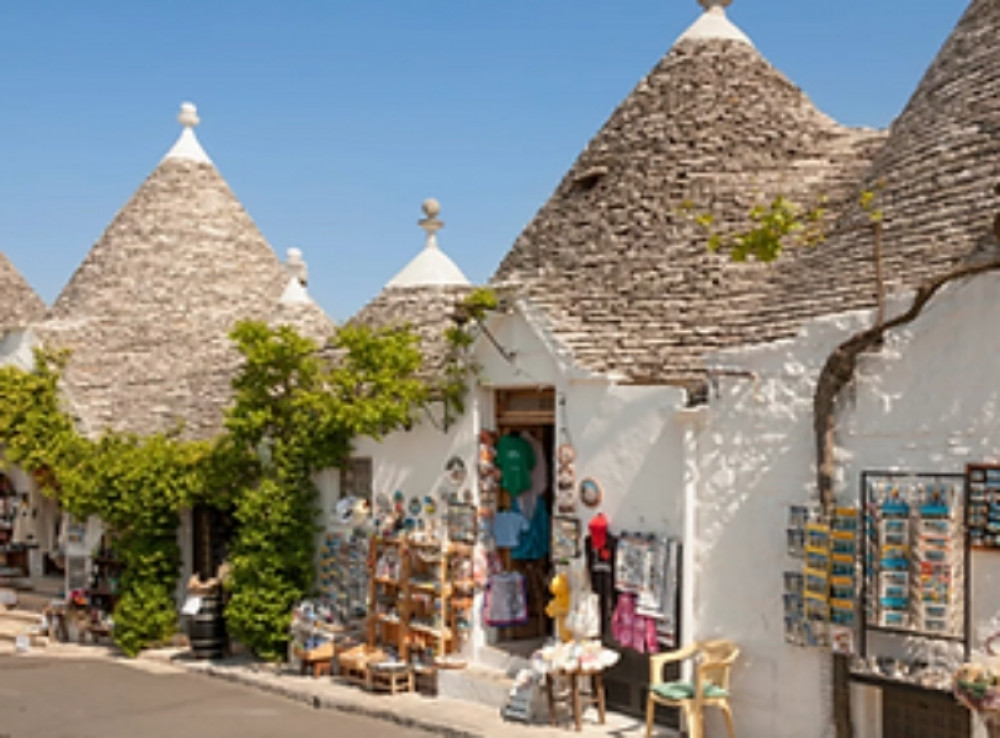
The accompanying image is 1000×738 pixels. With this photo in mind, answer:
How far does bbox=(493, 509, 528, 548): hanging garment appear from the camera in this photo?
485 inches

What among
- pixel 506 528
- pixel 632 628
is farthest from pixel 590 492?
pixel 506 528

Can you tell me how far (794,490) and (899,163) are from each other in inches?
151

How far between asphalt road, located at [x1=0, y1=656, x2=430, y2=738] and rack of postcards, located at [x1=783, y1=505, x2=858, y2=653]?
4.13m

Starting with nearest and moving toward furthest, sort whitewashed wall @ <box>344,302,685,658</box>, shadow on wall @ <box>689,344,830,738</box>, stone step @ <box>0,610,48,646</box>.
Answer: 1. shadow on wall @ <box>689,344,830,738</box>
2. whitewashed wall @ <box>344,302,685,658</box>
3. stone step @ <box>0,610,48,646</box>

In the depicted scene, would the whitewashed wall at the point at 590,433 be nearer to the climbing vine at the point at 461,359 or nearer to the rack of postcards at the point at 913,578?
the climbing vine at the point at 461,359

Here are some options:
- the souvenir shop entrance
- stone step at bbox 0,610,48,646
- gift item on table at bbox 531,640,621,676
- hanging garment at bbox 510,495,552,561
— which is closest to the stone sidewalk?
stone step at bbox 0,610,48,646

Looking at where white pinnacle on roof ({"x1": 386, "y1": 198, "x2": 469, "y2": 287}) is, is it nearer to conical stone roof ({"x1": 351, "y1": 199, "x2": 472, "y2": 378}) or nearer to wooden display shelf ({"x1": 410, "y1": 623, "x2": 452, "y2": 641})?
conical stone roof ({"x1": 351, "y1": 199, "x2": 472, "y2": 378})

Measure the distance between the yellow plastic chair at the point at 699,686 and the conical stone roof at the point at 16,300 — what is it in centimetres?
1742

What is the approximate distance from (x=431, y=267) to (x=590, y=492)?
19.7 feet

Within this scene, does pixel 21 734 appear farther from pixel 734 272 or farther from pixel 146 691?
pixel 734 272

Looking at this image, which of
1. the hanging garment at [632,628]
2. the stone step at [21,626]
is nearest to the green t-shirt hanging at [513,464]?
the hanging garment at [632,628]

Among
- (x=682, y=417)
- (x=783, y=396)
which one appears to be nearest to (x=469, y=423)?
(x=682, y=417)

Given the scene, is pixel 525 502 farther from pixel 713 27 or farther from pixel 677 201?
pixel 713 27

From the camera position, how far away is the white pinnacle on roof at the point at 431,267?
52.1 feet
